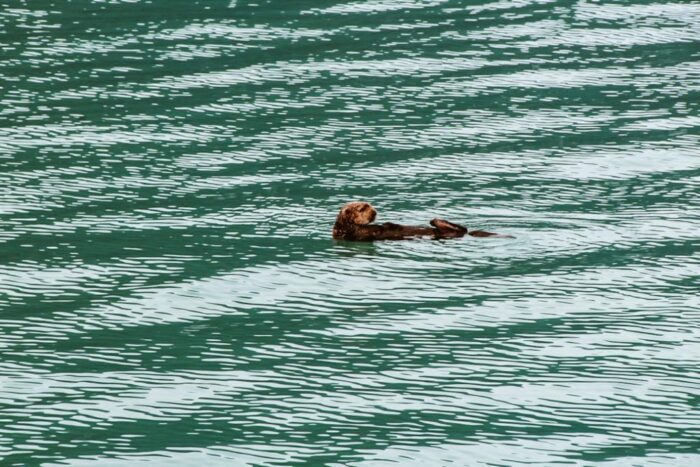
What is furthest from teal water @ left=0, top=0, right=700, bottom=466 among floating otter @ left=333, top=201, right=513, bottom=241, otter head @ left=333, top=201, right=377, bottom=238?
otter head @ left=333, top=201, right=377, bottom=238

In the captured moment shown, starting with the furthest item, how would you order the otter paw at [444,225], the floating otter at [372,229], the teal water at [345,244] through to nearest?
the floating otter at [372,229] < the otter paw at [444,225] < the teal water at [345,244]

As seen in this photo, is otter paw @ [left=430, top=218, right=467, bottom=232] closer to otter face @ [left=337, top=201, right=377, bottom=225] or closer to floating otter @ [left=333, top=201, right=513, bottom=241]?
floating otter @ [left=333, top=201, right=513, bottom=241]

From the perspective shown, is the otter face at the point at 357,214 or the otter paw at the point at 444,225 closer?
the otter paw at the point at 444,225

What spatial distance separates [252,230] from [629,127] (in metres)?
3.89

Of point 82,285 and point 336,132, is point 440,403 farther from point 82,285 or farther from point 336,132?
point 336,132

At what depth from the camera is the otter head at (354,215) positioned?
9891 mm

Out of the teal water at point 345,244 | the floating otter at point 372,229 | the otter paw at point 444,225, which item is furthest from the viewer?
the floating otter at point 372,229

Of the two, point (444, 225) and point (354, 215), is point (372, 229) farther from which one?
point (444, 225)

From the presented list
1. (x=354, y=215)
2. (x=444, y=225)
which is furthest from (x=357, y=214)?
(x=444, y=225)

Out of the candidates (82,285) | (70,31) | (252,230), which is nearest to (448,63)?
(70,31)

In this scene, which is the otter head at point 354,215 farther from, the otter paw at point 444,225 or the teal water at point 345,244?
the otter paw at point 444,225

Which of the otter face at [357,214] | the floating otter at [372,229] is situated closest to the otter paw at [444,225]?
the floating otter at [372,229]

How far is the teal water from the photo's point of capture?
7.18 metres

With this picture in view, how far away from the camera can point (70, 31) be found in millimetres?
16641
